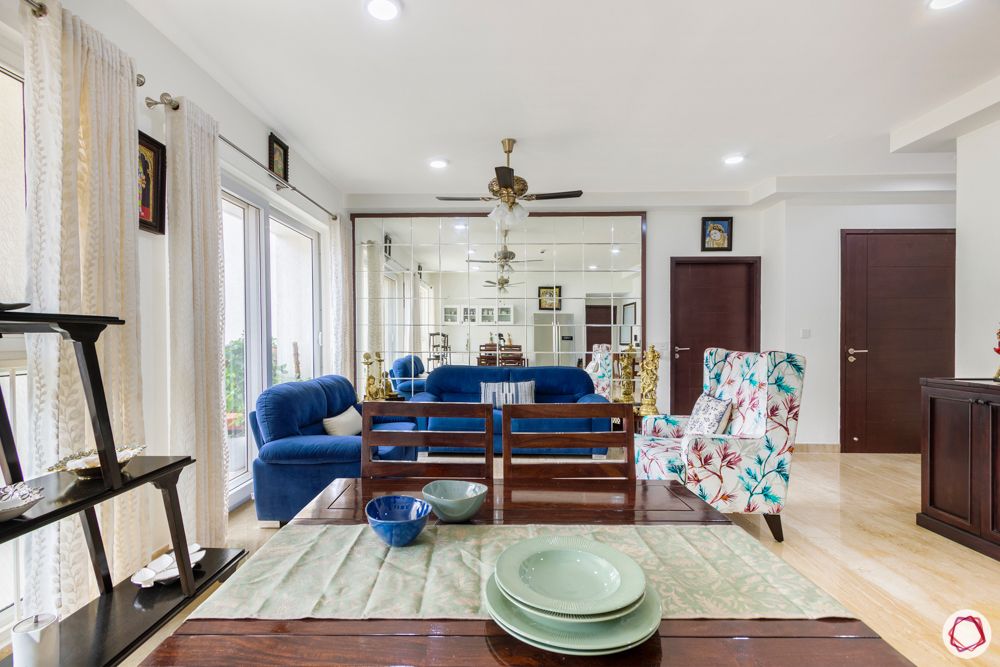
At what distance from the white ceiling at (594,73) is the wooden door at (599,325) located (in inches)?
64.4

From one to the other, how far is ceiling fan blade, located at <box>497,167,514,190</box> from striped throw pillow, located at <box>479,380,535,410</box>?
1.84 metres

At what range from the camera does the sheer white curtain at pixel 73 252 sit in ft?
4.70

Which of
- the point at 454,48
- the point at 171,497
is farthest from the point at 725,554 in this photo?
the point at 454,48

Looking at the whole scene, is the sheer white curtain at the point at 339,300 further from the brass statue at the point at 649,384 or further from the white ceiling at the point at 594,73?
the brass statue at the point at 649,384

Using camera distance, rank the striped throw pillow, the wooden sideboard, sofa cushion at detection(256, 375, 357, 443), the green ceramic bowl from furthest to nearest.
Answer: the striped throw pillow < sofa cushion at detection(256, 375, 357, 443) < the wooden sideboard < the green ceramic bowl

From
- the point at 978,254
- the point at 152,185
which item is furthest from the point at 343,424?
the point at 978,254

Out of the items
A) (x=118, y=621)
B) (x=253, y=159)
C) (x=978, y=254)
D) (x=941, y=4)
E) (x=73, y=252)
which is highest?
(x=941, y=4)

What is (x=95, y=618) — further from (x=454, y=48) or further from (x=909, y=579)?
(x=909, y=579)

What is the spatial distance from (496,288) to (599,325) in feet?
3.87

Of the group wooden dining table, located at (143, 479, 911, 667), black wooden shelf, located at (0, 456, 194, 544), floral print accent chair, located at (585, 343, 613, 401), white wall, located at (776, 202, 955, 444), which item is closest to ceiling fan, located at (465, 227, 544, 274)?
floral print accent chair, located at (585, 343, 613, 401)

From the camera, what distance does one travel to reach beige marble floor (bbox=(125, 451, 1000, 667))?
1752 mm

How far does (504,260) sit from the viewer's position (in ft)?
14.6

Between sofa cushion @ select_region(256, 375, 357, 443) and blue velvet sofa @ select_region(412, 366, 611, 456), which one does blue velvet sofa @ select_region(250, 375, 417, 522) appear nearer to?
sofa cushion @ select_region(256, 375, 357, 443)

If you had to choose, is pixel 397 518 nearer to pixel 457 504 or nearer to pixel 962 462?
pixel 457 504
